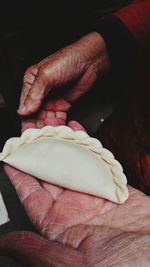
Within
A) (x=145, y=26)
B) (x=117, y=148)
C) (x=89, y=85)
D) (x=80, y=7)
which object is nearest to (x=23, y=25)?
(x=80, y=7)

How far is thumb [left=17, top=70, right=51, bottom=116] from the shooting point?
192cm

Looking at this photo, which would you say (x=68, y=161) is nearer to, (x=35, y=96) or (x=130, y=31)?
(x=35, y=96)

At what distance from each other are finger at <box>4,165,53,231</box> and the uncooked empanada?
56 millimetres

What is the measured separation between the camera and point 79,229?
151cm

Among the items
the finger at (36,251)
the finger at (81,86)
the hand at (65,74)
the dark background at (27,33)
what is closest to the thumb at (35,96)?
the hand at (65,74)

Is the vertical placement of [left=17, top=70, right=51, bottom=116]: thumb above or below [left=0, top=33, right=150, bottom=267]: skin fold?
above

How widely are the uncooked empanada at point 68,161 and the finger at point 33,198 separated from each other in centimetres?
6

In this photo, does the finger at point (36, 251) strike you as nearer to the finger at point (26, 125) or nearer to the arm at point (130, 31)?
the finger at point (26, 125)

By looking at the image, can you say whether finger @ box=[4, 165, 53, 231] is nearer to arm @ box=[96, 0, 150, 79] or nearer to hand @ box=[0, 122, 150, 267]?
hand @ box=[0, 122, 150, 267]

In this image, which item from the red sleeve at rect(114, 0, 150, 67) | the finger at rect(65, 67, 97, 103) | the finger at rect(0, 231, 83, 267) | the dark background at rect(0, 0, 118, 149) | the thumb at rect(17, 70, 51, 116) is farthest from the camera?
the dark background at rect(0, 0, 118, 149)

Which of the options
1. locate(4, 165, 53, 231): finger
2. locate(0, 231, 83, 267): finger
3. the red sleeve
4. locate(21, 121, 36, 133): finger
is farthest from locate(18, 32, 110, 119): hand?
locate(0, 231, 83, 267): finger

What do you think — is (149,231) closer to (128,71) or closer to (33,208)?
(33,208)

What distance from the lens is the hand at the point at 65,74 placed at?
1.95m

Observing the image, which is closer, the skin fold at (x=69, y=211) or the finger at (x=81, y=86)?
the skin fold at (x=69, y=211)
